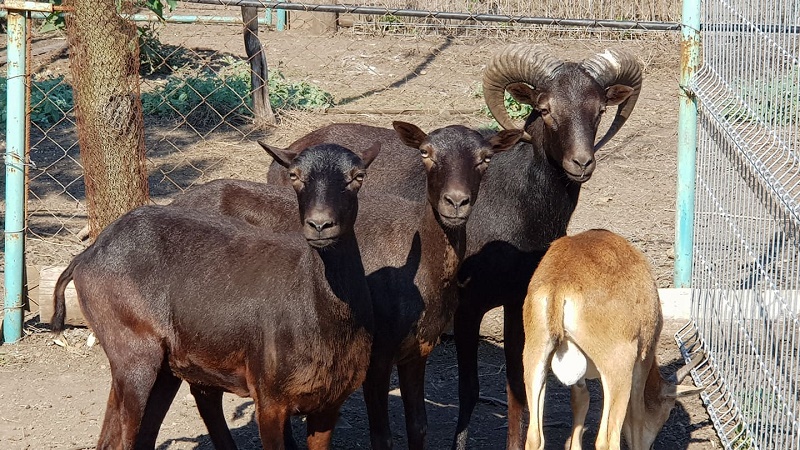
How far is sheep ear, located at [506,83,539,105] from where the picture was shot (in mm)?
7132

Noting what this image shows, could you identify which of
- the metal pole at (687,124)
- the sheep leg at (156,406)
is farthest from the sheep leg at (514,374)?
the metal pole at (687,124)

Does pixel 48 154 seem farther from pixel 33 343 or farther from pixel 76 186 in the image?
pixel 33 343

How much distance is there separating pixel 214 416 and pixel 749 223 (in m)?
3.70

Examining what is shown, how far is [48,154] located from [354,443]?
7.24 m

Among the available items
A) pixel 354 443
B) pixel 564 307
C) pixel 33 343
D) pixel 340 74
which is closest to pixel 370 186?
pixel 354 443

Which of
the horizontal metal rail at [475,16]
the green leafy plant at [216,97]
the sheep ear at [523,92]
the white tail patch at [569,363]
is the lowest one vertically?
the white tail patch at [569,363]

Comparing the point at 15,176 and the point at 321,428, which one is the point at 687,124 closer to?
the point at 321,428

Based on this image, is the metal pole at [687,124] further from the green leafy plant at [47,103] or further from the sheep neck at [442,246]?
the green leafy plant at [47,103]

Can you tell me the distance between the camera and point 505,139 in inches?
246

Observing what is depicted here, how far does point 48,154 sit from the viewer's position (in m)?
12.8

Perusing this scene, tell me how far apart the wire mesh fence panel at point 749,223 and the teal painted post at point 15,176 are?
534 cm

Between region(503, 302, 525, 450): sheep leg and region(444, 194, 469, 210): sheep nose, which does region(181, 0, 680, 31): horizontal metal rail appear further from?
region(444, 194, 469, 210): sheep nose

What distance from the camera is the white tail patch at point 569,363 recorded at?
18.9 ft

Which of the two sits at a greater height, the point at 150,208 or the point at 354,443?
the point at 150,208
